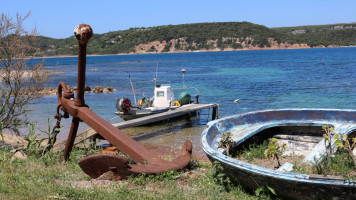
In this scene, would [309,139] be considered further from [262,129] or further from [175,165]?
[175,165]

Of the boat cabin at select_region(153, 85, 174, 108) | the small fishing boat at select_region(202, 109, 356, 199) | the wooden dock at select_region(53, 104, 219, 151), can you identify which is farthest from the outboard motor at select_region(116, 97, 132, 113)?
the small fishing boat at select_region(202, 109, 356, 199)

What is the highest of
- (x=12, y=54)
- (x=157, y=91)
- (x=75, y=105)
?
(x=12, y=54)

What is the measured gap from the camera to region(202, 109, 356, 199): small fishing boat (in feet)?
14.2

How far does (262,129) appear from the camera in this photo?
24.3 ft

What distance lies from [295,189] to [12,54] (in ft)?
25.5

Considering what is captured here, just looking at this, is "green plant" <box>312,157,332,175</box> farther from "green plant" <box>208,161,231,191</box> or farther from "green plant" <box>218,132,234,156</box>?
"green plant" <box>218,132,234,156</box>

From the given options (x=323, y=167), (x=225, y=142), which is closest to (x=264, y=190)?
(x=323, y=167)

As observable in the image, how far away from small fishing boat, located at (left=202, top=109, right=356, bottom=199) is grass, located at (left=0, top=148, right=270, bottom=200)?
281 mm

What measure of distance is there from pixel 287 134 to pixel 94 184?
180 inches


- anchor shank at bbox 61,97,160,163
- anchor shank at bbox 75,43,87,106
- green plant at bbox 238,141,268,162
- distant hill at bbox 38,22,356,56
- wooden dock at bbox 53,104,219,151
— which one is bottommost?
wooden dock at bbox 53,104,219,151

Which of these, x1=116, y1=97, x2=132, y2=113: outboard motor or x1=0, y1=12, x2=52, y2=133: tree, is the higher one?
x1=0, y1=12, x2=52, y2=133: tree

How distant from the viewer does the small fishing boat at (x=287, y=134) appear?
433cm

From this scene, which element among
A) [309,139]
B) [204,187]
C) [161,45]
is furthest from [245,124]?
[161,45]

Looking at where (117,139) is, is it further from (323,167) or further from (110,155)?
(323,167)
